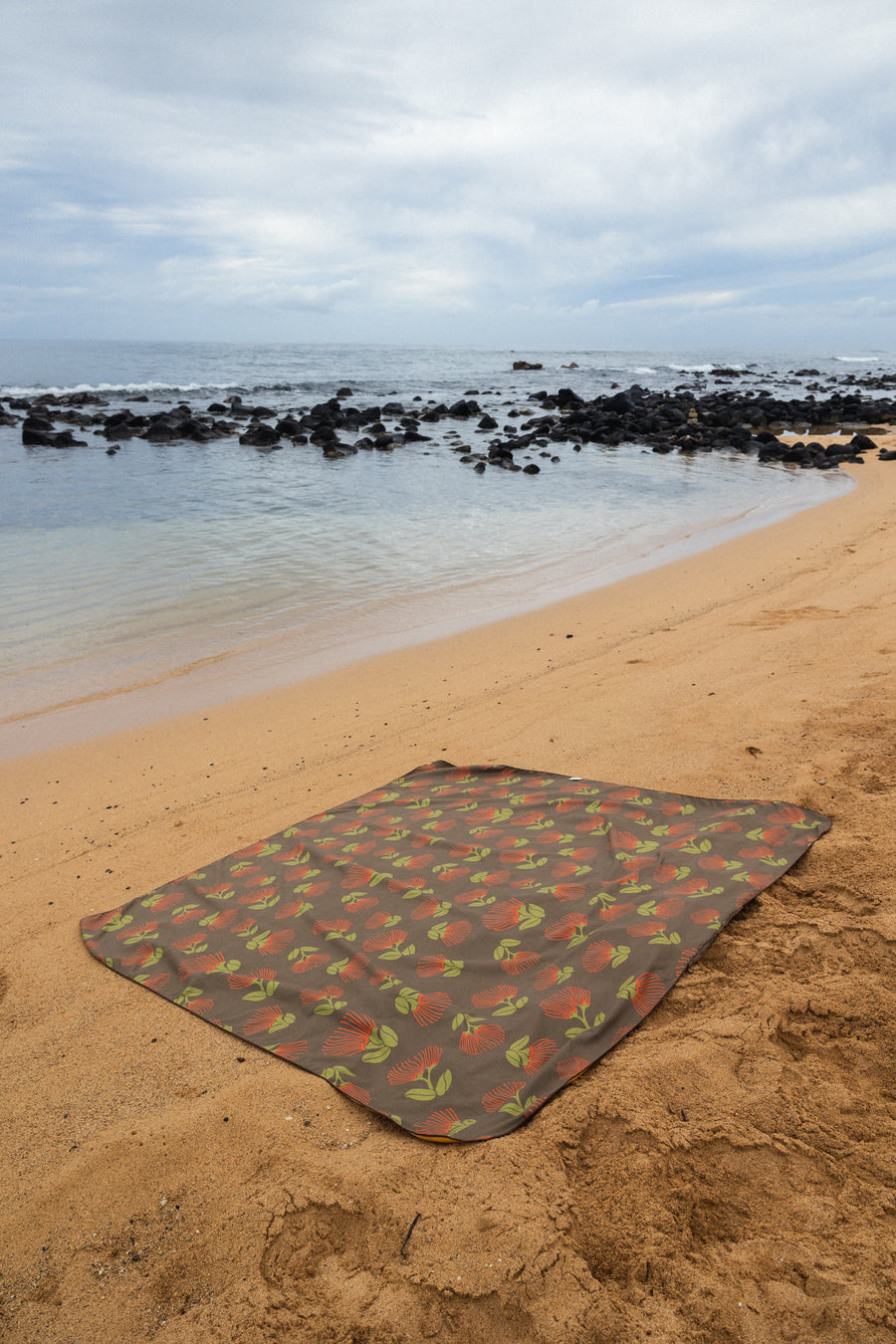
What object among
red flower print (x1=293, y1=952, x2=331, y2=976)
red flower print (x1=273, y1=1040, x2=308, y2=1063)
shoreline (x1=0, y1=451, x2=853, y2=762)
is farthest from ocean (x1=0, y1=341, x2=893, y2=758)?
red flower print (x1=273, y1=1040, x2=308, y2=1063)

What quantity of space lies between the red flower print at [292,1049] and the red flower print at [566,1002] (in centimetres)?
74

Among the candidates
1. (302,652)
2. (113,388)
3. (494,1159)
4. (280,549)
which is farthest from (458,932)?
(113,388)

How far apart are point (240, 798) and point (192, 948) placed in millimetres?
1389

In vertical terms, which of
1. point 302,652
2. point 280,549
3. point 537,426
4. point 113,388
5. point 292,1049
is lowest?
point 302,652

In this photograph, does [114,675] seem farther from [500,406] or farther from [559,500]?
[500,406]

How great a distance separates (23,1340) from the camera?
1.59 m

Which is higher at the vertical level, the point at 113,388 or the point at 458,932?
the point at 113,388

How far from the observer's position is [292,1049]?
7.55 feet

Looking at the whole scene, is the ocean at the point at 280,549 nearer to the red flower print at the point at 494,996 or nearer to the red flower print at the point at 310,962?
the red flower print at the point at 310,962

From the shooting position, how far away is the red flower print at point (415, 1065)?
84.1 inches

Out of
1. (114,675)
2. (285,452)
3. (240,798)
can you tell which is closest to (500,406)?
(285,452)

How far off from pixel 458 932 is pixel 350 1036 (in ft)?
1.74

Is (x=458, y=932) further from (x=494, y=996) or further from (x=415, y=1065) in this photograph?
(x=415, y=1065)

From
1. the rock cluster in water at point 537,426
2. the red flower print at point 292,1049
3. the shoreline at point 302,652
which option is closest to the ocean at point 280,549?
the shoreline at point 302,652
